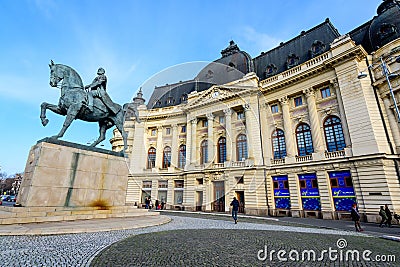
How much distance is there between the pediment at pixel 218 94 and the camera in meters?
27.1

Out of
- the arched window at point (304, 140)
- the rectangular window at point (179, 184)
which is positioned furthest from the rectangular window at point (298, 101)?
the rectangular window at point (179, 184)


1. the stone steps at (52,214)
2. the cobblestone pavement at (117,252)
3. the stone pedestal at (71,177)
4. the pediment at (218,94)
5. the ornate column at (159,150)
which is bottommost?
the cobblestone pavement at (117,252)

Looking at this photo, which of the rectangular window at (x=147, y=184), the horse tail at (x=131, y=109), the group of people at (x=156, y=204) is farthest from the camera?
the rectangular window at (x=147, y=184)

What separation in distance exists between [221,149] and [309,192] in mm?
12772

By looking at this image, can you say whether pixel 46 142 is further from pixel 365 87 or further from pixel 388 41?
pixel 388 41

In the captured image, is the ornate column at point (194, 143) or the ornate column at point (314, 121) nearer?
the ornate column at point (314, 121)

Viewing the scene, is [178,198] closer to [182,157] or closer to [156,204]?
[156,204]

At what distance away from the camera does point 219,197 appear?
2680 cm

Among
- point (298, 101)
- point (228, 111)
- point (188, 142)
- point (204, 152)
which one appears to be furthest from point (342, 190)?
point (188, 142)

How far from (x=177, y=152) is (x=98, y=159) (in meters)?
24.0

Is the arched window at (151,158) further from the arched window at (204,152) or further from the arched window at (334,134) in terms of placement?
the arched window at (334,134)

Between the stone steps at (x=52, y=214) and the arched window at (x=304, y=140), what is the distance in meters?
20.6

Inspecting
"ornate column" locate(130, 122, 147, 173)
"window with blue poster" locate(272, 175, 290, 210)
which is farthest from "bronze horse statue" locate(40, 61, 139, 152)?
"ornate column" locate(130, 122, 147, 173)

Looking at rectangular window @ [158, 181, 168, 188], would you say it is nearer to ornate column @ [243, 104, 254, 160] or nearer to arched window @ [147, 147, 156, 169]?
arched window @ [147, 147, 156, 169]
